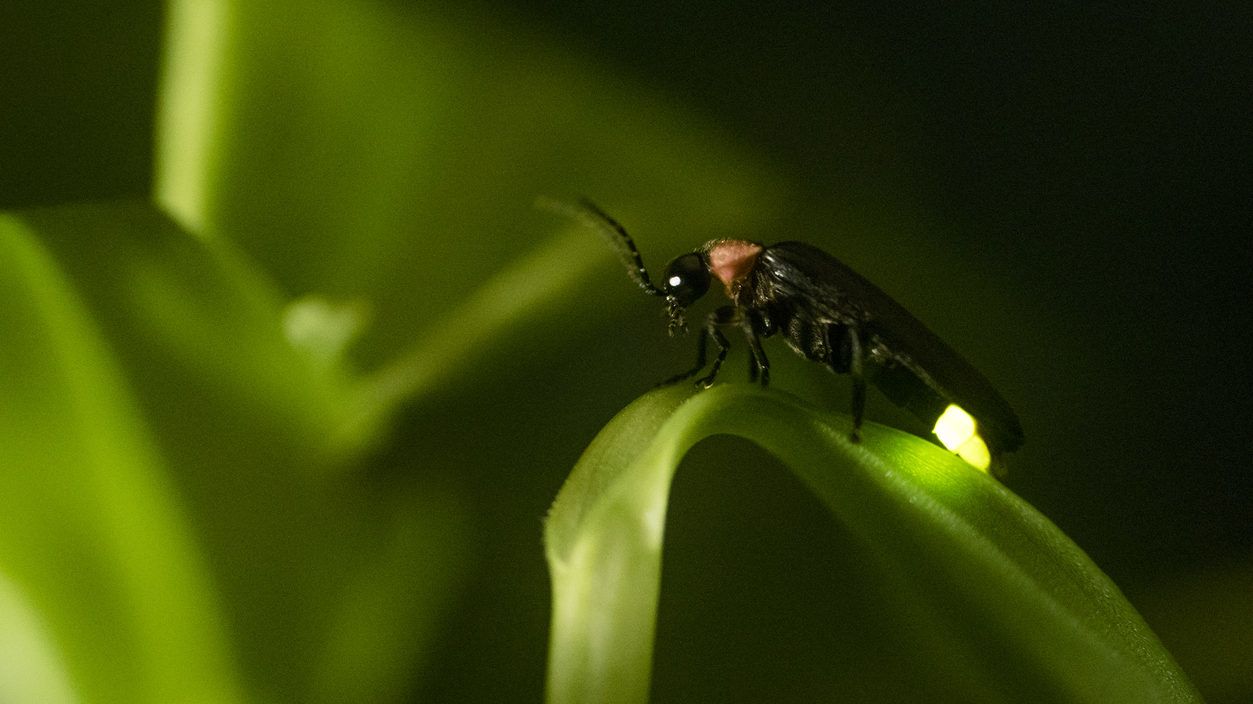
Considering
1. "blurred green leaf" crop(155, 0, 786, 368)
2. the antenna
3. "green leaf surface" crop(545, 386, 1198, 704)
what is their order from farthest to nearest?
the antenna, "blurred green leaf" crop(155, 0, 786, 368), "green leaf surface" crop(545, 386, 1198, 704)

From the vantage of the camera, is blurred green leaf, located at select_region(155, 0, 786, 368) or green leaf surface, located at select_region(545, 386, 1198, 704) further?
blurred green leaf, located at select_region(155, 0, 786, 368)

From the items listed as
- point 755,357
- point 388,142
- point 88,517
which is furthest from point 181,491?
point 755,357

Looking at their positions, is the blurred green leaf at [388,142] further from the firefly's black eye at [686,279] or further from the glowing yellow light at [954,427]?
the glowing yellow light at [954,427]

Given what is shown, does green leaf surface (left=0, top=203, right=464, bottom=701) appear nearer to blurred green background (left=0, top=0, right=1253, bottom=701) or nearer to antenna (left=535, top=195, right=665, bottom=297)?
blurred green background (left=0, top=0, right=1253, bottom=701)

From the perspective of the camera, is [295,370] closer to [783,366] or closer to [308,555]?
[308,555]

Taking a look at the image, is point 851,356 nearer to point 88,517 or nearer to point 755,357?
point 755,357

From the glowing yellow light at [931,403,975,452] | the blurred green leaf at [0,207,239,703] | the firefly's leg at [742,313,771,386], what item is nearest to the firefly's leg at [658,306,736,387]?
the firefly's leg at [742,313,771,386]

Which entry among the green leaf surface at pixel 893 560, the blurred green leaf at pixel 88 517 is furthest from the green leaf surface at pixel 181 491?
the green leaf surface at pixel 893 560

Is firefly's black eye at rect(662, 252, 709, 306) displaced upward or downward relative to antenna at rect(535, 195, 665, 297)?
downward
